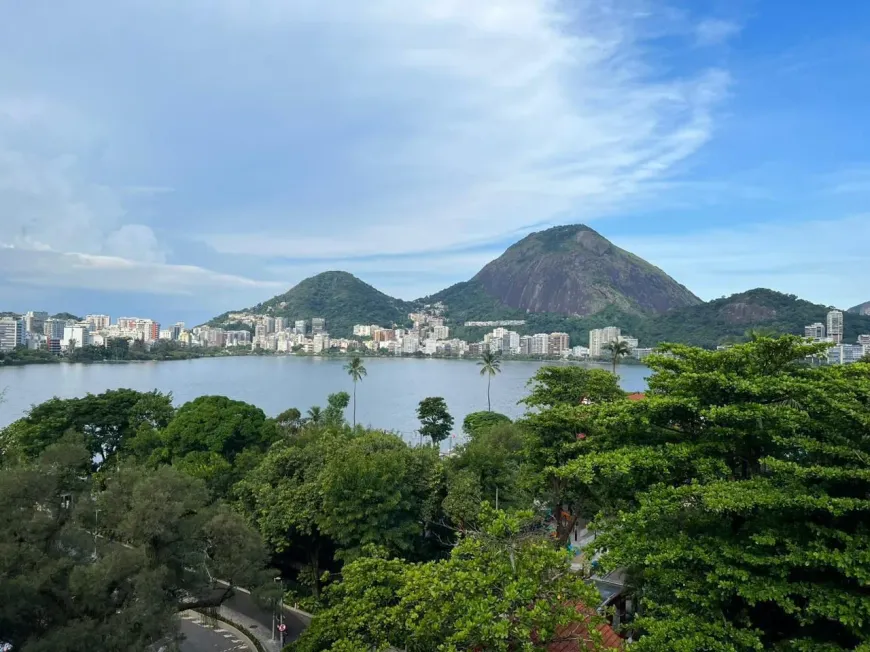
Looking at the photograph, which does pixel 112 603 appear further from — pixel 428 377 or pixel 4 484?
pixel 428 377

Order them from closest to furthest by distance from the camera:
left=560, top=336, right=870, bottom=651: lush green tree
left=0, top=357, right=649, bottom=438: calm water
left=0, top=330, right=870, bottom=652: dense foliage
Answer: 1. left=560, top=336, right=870, bottom=651: lush green tree
2. left=0, top=330, right=870, bottom=652: dense foliage
3. left=0, top=357, right=649, bottom=438: calm water

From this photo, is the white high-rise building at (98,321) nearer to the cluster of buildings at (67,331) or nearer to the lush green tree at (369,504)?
the cluster of buildings at (67,331)

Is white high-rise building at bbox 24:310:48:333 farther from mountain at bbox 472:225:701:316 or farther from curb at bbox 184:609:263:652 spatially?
mountain at bbox 472:225:701:316

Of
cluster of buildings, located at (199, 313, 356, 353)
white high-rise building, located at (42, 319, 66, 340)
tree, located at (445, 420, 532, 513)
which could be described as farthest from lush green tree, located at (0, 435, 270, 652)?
cluster of buildings, located at (199, 313, 356, 353)

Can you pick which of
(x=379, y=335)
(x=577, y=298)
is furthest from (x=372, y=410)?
(x=577, y=298)

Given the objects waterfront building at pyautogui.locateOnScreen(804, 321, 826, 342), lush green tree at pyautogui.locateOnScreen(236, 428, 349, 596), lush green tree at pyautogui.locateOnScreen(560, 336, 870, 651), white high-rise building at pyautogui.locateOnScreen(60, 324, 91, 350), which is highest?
waterfront building at pyautogui.locateOnScreen(804, 321, 826, 342)

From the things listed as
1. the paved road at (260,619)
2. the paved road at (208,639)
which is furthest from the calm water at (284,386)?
the paved road at (208,639)
